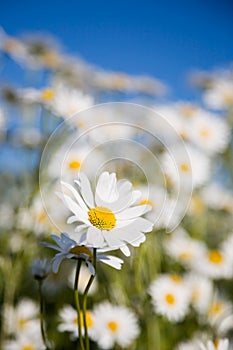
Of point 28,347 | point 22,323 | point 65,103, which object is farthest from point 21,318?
point 65,103

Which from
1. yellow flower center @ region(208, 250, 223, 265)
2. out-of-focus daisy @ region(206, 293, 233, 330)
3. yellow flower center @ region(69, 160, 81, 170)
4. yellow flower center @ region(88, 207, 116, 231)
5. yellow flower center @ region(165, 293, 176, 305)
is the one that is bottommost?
out-of-focus daisy @ region(206, 293, 233, 330)

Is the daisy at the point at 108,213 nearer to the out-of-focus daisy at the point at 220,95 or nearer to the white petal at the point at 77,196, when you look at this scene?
the white petal at the point at 77,196

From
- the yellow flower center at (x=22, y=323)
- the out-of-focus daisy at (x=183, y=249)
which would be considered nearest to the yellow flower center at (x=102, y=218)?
the yellow flower center at (x=22, y=323)

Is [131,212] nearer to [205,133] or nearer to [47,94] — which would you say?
[47,94]

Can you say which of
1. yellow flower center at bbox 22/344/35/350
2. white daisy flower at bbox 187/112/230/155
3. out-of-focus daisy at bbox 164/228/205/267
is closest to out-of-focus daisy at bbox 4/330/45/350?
yellow flower center at bbox 22/344/35/350

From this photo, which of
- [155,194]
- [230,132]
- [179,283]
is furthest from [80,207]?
[230,132]

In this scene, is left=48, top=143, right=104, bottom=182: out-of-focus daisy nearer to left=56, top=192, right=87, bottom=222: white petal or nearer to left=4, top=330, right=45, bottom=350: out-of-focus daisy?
left=56, top=192, right=87, bottom=222: white petal
